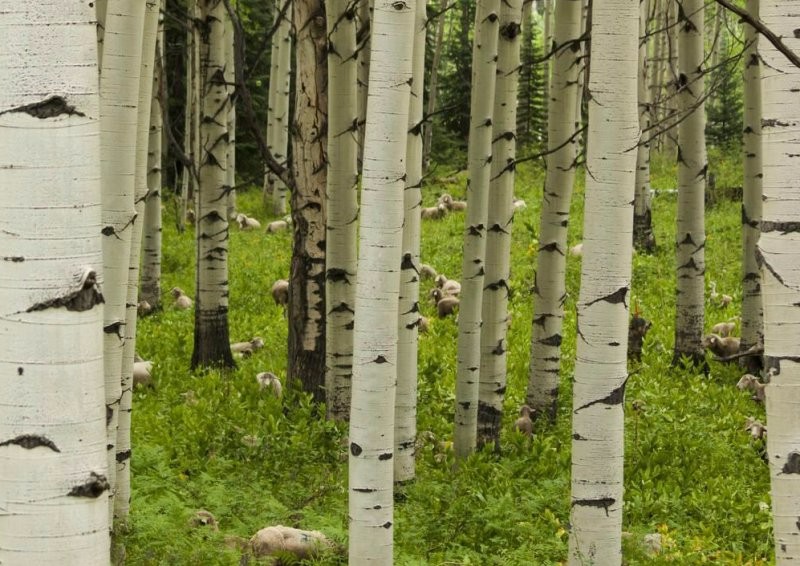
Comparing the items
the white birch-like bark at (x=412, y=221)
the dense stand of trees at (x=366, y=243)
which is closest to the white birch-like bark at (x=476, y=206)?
the dense stand of trees at (x=366, y=243)

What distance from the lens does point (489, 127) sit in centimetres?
796

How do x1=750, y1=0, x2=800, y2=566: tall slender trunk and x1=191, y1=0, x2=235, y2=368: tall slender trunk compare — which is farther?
x1=191, y1=0, x2=235, y2=368: tall slender trunk

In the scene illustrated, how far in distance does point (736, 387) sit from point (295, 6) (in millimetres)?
6783

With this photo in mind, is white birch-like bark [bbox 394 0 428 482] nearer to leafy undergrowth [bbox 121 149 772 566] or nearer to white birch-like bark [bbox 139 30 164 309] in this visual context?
leafy undergrowth [bbox 121 149 772 566]

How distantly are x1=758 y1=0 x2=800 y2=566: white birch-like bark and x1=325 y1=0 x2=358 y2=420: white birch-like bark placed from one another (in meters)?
5.01

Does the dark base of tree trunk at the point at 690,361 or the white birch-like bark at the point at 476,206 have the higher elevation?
the white birch-like bark at the point at 476,206

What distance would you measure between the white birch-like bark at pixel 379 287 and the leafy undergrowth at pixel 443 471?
1.32 m

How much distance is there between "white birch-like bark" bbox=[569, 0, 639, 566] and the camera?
4.45m

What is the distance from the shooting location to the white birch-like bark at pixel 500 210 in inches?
320

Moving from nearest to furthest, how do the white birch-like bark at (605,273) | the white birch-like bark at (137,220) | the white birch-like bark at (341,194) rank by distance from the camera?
the white birch-like bark at (605,273), the white birch-like bark at (137,220), the white birch-like bark at (341,194)

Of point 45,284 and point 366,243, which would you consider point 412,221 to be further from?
point 45,284

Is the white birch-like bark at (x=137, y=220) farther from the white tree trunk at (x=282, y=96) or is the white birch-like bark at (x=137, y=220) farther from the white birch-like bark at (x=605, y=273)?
the white tree trunk at (x=282, y=96)

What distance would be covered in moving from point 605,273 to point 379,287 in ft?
3.72

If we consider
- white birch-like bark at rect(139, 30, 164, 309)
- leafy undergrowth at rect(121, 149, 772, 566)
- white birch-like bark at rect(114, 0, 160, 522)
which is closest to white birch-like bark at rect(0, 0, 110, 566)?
white birch-like bark at rect(114, 0, 160, 522)
